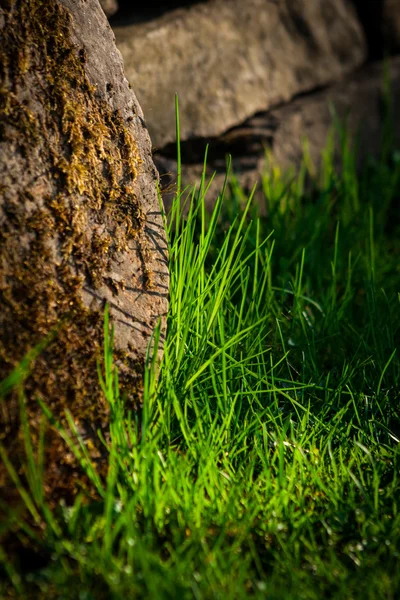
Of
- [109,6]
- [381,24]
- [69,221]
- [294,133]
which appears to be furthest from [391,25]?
[69,221]

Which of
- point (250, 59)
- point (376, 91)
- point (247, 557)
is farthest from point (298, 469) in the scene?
point (376, 91)

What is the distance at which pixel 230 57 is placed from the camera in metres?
2.88

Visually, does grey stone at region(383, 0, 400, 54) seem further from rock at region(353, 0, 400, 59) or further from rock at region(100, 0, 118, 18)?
rock at region(100, 0, 118, 18)

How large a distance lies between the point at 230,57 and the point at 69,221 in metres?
1.77

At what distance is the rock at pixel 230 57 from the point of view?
2547mm

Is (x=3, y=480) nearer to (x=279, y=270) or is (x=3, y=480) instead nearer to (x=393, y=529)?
(x=393, y=529)

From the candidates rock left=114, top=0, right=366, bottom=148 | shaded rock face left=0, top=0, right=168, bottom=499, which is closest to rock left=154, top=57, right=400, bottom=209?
rock left=114, top=0, right=366, bottom=148

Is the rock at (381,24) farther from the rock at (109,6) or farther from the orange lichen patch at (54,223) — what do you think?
the orange lichen patch at (54,223)

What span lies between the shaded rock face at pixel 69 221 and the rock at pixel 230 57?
940 millimetres

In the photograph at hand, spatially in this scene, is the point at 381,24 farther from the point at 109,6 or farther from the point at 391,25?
the point at 109,6

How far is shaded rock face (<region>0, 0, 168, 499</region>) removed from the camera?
54.1 inches

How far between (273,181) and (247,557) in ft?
6.22

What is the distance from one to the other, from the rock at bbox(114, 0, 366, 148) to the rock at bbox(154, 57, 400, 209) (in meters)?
0.06

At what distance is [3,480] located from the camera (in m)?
1.31
